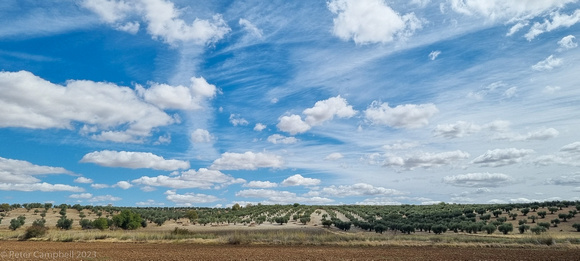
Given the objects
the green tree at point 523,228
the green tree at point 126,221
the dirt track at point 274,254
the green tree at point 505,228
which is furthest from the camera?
the green tree at point 126,221

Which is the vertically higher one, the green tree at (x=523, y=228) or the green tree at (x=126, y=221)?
the green tree at (x=126, y=221)

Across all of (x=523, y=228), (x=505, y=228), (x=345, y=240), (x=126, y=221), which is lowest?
(x=345, y=240)

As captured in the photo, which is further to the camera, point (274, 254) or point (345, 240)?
point (345, 240)

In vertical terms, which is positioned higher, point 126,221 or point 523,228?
point 126,221

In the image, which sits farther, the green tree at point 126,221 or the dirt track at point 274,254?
the green tree at point 126,221

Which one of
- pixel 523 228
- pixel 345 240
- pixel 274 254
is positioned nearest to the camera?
pixel 274 254

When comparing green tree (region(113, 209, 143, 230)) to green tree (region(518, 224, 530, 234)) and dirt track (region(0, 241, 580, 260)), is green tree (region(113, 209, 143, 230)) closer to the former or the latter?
dirt track (region(0, 241, 580, 260))

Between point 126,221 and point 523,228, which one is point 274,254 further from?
point 126,221

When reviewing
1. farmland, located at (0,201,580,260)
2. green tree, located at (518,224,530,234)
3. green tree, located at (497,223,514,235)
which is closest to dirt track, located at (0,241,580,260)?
farmland, located at (0,201,580,260)

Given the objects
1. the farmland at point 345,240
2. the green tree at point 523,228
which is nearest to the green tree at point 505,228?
the farmland at point 345,240

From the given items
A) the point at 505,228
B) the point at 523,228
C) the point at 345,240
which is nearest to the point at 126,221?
the point at 345,240

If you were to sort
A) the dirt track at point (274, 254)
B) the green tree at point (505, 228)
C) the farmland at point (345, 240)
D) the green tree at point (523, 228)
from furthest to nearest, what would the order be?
the green tree at point (523, 228) < the green tree at point (505, 228) < the farmland at point (345, 240) < the dirt track at point (274, 254)

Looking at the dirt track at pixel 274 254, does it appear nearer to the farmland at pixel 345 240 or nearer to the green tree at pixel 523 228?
the farmland at pixel 345 240

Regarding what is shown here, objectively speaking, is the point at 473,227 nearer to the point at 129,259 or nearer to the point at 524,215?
the point at 524,215
